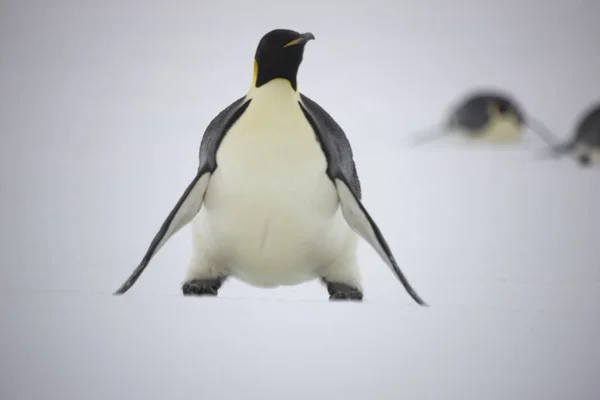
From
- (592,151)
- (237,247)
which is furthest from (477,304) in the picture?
(592,151)

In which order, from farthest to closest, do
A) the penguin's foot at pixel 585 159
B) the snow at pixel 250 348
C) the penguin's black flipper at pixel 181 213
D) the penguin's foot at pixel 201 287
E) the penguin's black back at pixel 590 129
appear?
the penguin's foot at pixel 585 159, the penguin's black back at pixel 590 129, the penguin's foot at pixel 201 287, the penguin's black flipper at pixel 181 213, the snow at pixel 250 348

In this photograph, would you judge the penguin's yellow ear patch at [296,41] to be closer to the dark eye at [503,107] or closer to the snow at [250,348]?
the snow at [250,348]

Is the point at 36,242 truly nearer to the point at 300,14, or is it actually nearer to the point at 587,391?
the point at 587,391

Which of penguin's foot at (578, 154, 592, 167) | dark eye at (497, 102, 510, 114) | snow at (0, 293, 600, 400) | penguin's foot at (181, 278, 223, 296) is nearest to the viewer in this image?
snow at (0, 293, 600, 400)

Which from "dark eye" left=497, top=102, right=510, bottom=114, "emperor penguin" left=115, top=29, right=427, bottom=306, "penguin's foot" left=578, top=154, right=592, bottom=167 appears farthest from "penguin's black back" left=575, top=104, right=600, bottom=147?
"emperor penguin" left=115, top=29, right=427, bottom=306

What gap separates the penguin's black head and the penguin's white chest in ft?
0.13

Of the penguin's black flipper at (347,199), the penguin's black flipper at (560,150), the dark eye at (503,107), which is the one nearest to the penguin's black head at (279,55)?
the penguin's black flipper at (347,199)

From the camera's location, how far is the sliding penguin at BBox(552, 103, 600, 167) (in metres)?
3.84

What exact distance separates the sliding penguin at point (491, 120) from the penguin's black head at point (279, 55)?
8.46 ft

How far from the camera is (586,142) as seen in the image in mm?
4035

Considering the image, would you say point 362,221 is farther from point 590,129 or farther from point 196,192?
point 590,129

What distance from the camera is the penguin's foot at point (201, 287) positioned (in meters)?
2.40

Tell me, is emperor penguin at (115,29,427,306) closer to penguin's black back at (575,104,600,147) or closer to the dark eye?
penguin's black back at (575,104,600,147)

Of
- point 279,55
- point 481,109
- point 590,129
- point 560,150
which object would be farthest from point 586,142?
point 279,55
